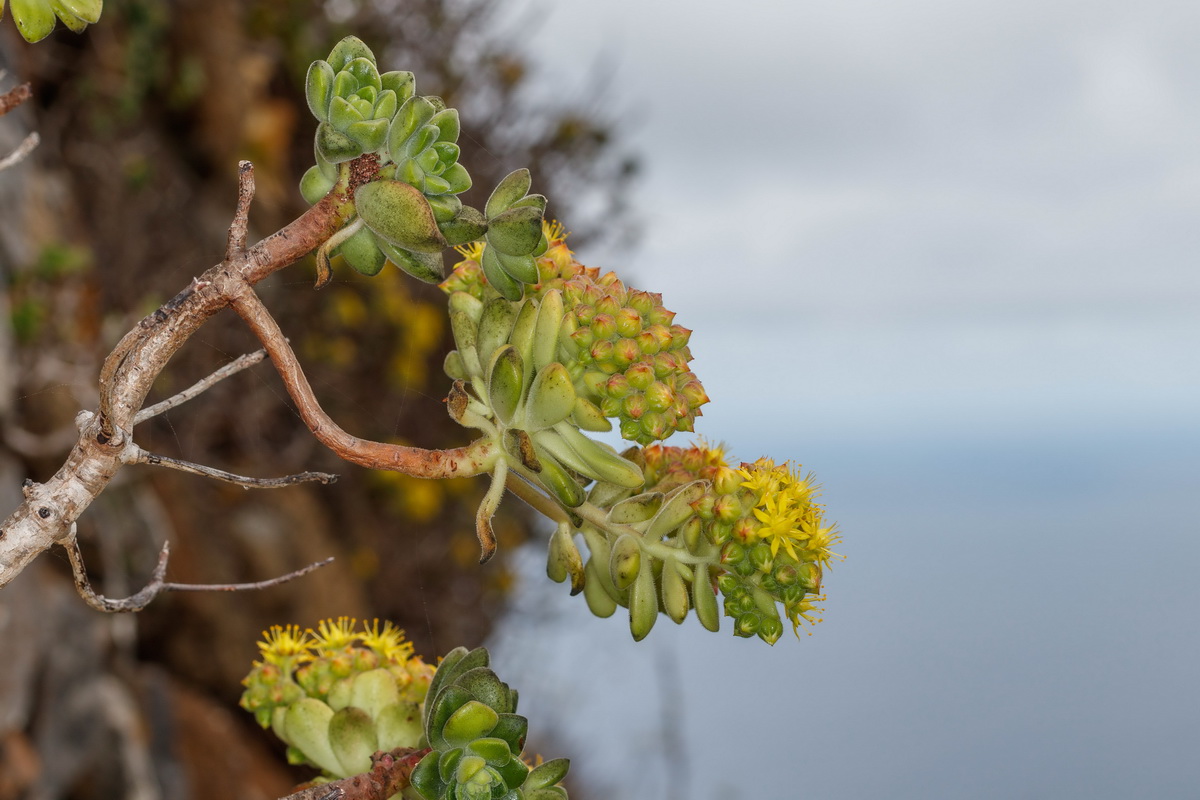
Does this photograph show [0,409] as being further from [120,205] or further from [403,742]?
[403,742]

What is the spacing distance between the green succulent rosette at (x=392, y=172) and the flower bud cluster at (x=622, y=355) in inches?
2.2

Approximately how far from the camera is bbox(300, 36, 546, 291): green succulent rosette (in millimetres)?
613

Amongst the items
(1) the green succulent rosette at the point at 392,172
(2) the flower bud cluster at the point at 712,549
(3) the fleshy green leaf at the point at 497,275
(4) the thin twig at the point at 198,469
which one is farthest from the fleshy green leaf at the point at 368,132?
(2) the flower bud cluster at the point at 712,549

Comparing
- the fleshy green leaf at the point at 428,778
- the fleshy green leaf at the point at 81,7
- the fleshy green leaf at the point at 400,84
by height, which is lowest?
the fleshy green leaf at the point at 428,778

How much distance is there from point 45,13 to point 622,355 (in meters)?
0.44

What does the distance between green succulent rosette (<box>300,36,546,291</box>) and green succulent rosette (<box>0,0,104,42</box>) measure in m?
0.14

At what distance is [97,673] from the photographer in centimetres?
246

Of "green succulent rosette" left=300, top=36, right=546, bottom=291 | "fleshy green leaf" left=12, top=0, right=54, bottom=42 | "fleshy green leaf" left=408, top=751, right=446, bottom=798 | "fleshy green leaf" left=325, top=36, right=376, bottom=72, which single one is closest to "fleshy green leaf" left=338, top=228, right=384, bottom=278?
"green succulent rosette" left=300, top=36, right=546, bottom=291

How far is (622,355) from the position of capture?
722 mm

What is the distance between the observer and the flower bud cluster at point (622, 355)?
0.72 m

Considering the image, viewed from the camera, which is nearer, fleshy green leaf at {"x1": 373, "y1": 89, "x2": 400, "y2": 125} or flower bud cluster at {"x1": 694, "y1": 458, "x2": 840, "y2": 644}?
fleshy green leaf at {"x1": 373, "y1": 89, "x2": 400, "y2": 125}

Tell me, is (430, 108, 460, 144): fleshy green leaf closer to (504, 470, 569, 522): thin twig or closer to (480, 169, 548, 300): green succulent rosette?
(480, 169, 548, 300): green succulent rosette

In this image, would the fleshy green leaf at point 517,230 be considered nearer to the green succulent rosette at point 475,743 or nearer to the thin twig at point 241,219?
the thin twig at point 241,219

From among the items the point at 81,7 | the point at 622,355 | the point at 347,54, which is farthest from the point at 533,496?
the point at 81,7
